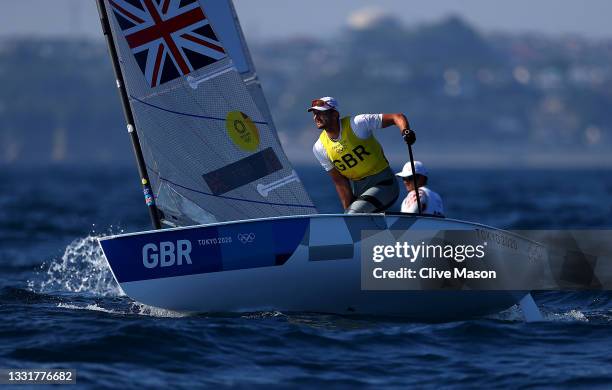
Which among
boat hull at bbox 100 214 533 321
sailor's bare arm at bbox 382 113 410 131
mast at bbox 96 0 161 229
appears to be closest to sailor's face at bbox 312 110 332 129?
sailor's bare arm at bbox 382 113 410 131

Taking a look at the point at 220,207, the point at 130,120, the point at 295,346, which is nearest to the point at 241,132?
the point at 220,207

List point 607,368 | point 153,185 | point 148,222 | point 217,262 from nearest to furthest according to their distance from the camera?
point 607,368 → point 217,262 → point 153,185 → point 148,222

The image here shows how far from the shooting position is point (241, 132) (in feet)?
32.7

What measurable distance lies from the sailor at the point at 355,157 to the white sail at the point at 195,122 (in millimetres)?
498

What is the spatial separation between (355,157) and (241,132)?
103 centimetres

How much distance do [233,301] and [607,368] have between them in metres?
2.87

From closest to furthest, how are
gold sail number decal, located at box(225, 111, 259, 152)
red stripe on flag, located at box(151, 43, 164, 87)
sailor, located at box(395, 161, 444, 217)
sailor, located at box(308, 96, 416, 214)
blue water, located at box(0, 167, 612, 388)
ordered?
1. blue water, located at box(0, 167, 612, 388)
2. sailor, located at box(308, 96, 416, 214)
3. sailor, located at box(395, 161, 444, 217)
4. red stripe on flag, located at box(151, 43, 164, 87)
5. gold sail number decal, located at box(225, 111, 259, 152)

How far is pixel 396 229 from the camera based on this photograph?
903cm

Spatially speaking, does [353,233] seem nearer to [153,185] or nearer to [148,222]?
[153,185]

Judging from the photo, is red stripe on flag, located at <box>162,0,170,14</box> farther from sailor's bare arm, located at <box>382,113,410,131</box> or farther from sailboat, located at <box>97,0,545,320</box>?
sailor's bare arm, located at <box>382,113,410,131</box>

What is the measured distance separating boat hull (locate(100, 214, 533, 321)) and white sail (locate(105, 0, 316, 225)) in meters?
0.81

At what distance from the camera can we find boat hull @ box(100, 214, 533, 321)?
8.98 metres

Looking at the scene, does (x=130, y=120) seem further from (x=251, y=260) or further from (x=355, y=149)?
(x=355, y=149)

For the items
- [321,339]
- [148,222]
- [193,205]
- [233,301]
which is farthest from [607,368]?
[148,222]
